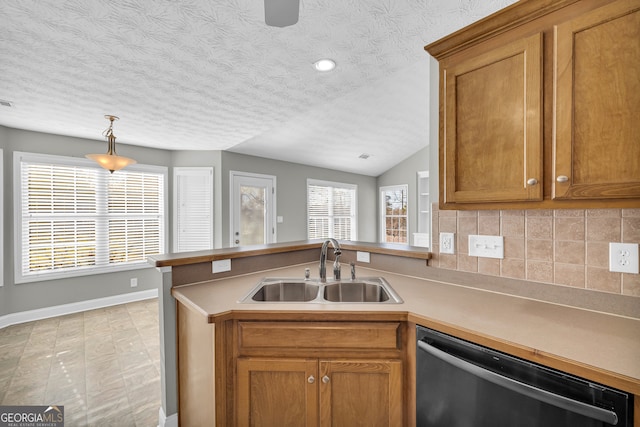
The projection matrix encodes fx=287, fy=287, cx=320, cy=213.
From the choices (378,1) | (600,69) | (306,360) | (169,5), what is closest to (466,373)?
(306,360)

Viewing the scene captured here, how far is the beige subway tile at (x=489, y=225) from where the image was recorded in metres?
1.51

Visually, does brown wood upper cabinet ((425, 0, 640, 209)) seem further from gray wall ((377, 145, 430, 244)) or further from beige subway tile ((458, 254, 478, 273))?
gray wall ((377, 145, 430, 244))

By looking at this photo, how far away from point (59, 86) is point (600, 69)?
347cm

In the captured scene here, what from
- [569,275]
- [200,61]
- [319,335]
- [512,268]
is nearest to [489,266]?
[512,268]

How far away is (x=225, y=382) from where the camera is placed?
4.16 ft

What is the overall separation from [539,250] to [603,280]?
0.24m

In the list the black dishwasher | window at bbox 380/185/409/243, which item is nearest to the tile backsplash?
the black dishwasher

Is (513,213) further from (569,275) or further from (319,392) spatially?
(319,392)

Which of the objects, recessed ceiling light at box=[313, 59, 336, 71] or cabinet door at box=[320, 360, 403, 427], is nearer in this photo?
cabinet door at box=[320, 360, 403, 427]

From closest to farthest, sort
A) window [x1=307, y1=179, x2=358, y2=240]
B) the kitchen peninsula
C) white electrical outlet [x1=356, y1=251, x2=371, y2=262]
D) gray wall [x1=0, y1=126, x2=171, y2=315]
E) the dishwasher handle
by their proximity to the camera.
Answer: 1. the dishwasher handle
2. the kitchen peninsula
3. white electrical outlet [x1=356, y1=251, x2=371, y2=262]
4. gray wall [x1=0, y1=126, x2=171, y2=315]
5. window [x1=307, y1=179, x2=358, y2=240]

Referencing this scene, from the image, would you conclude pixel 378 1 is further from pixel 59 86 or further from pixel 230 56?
pixel 59 86

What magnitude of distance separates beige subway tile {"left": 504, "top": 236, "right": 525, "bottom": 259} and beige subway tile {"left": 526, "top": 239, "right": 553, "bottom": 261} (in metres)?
0.03

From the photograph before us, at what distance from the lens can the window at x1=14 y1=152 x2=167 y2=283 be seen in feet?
11.2

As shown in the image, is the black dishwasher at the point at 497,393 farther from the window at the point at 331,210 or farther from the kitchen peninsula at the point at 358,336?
the window at the point at 331,210
